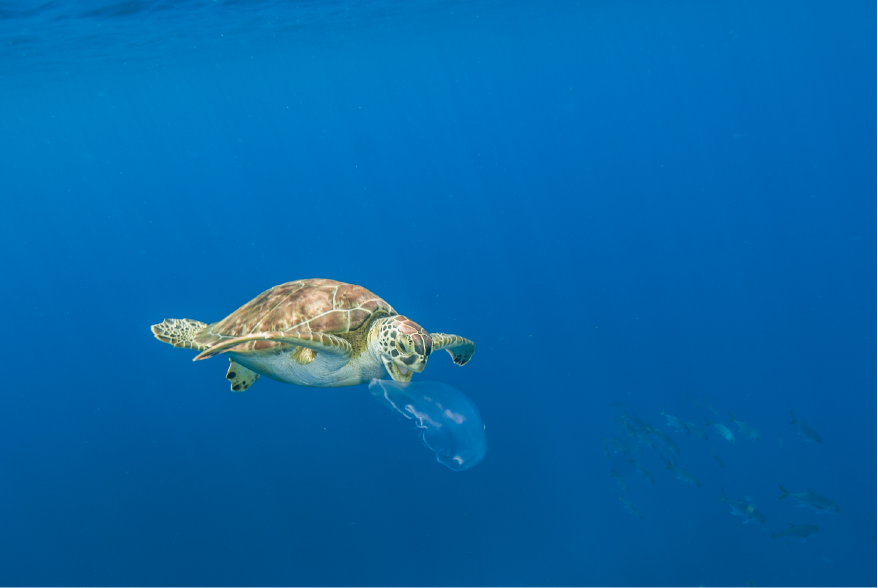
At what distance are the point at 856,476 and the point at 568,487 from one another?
42.5 feet

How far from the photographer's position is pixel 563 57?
4219cm

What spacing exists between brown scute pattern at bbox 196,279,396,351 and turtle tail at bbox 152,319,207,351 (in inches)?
3.2

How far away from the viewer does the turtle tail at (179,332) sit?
440 cm

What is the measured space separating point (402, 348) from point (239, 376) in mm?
2223

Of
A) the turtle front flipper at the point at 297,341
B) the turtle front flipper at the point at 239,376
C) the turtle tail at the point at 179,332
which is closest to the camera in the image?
the turtle front flipper at the point at 297,341

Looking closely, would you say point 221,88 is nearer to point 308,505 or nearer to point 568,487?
point 308,505

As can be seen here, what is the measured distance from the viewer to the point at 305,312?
3941 millimetres

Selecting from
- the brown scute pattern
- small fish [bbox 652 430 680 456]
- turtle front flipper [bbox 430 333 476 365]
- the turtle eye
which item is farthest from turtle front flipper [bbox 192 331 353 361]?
small fish [bbox 652 430 680 456]

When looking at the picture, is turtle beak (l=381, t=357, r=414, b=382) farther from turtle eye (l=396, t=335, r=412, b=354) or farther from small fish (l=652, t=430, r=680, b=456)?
small fish (l=652, t=430, r=680, b=456)

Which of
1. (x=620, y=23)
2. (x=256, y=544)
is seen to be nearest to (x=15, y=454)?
(x=256, y=544)

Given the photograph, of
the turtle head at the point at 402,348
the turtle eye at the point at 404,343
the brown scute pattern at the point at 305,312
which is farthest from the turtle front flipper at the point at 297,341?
the turtle eye at the point at 404,343

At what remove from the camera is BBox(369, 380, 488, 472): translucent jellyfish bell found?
10.9 ft

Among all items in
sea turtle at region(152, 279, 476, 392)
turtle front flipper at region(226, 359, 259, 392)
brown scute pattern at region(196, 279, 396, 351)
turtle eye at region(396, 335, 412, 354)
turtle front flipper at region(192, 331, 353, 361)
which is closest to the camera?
turtle front flipper at region(192, 331, 353, 361)

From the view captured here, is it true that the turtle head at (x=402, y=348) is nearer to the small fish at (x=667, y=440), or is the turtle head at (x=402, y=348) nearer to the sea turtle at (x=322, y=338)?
the sea turtle at (x=322, y=338)
